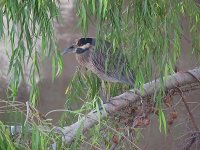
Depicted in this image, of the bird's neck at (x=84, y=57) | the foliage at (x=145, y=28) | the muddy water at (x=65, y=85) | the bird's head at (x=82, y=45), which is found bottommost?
the muddy water at (x=65, y=85)

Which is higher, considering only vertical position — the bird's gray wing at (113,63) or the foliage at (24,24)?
the foliage at (24,24)

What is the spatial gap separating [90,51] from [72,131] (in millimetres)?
771

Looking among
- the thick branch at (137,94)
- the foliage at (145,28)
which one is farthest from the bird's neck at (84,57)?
the foliage at (145,28)

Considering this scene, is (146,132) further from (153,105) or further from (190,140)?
(153,105)

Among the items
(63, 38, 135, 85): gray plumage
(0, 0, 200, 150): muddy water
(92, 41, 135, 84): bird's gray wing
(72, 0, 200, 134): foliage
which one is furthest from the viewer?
(0, 0, 200, 150): muddy water

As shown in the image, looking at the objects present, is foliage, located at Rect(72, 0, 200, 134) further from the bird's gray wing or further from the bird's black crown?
the bird's black crown

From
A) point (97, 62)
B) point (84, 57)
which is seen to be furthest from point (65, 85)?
point (97, 62)

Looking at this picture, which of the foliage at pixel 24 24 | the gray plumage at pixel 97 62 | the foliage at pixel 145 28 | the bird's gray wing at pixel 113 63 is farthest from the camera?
the gray plumage at pixel 97 62

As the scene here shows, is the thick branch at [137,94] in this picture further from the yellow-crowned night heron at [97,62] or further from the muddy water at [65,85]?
the muddy water at [65,85]

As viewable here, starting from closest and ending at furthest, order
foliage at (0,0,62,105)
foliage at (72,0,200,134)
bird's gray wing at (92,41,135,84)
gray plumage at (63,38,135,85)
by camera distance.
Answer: foliage at (0,0,62,105)
foliage at (72,0,200,134)
bird's gray wing at (92,41,135,84)
gray plumage at (63,38,135,85)

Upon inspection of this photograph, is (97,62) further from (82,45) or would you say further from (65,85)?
(65,85)

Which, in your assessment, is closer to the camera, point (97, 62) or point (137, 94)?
point (137, 94)

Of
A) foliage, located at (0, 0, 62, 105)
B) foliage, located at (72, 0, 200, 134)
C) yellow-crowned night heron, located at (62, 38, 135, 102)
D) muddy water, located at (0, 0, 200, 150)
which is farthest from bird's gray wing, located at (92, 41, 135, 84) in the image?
muddy water, located at (0, 0, 200, 150)

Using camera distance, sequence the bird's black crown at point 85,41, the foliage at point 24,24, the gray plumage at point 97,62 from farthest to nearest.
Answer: the bird's black crown at point 85,41 → the gray plumage at point 97,62 → the foliage at point 24,24
